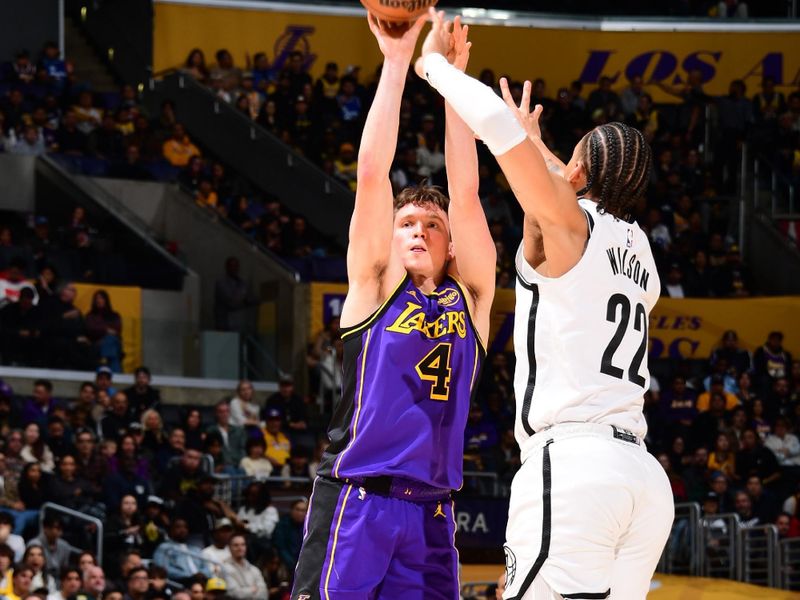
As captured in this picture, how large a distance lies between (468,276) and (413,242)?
263 mm

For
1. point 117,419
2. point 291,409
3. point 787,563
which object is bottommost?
point 787,563

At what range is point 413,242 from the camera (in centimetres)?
531

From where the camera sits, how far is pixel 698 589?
12.7 metres

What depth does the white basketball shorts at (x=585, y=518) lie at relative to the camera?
4145 millimetres

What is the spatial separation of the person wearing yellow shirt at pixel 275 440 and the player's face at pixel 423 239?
32.2ft

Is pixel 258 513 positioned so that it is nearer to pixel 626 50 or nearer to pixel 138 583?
pixel 138 583

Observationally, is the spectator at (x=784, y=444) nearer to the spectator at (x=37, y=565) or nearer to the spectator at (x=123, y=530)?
the spectator at (x=123, y=530)

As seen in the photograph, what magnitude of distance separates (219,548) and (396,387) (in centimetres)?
805

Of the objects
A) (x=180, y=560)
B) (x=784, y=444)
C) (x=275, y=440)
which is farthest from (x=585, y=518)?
(x=784, y=444)

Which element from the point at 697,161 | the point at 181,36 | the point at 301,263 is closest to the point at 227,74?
the point at 181,36

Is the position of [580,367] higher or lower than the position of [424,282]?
lower

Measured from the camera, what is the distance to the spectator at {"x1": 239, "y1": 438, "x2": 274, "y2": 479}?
47.2ft

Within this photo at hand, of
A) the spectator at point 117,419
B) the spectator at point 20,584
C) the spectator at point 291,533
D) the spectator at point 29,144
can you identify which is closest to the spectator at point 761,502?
the spectator at point 291,533

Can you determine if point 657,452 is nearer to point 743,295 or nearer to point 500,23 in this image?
point 743,295
